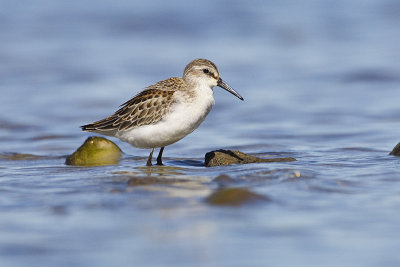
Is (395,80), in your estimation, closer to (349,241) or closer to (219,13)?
(219,13)

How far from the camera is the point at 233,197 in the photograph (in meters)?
6.27

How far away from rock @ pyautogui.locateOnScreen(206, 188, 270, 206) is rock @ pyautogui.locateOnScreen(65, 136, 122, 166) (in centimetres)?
252

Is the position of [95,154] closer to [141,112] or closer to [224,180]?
[141,112]

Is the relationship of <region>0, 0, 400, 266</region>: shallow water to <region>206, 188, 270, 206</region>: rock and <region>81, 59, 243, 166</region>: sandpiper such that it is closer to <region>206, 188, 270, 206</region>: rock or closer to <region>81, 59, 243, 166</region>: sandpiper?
<region>206, 188, 270, 206</region>: rock

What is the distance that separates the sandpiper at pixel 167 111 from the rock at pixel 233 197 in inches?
63.7

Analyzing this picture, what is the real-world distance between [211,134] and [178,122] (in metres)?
2.78

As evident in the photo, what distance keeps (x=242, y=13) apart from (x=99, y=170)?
1225 cm

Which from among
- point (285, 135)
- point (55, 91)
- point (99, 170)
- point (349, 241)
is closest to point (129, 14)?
point (55, 91)

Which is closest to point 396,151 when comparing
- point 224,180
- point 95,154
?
point 224,180

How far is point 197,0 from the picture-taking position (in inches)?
792

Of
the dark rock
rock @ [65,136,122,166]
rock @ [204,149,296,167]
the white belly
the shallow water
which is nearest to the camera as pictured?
the shallow water

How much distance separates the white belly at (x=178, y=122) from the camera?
25.8 feet

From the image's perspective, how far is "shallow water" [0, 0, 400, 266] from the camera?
5.19 metres

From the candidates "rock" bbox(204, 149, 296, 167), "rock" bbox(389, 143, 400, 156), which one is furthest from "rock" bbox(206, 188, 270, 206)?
"rock" bbox(389, 143, 400, 156)
